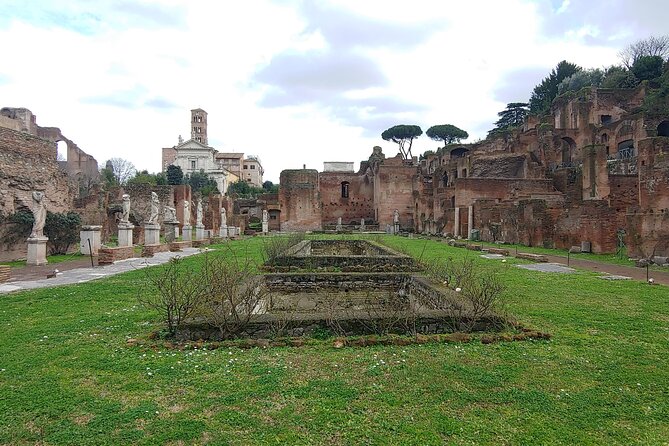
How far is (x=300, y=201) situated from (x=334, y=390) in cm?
4404

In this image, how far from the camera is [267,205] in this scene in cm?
4834

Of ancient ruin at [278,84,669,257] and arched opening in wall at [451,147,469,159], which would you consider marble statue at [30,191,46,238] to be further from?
arched opening in wall at [451,147,469,159]

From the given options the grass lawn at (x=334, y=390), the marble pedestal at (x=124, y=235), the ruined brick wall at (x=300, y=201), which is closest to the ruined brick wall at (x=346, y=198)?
the ruined brick wall at (x=300, y=201)

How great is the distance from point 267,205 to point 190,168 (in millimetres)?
41865

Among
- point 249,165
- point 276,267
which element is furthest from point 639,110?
point 249,165

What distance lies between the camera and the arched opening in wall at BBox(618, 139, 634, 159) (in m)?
36.3

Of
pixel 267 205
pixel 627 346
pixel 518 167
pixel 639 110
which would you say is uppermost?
pixel 639 110

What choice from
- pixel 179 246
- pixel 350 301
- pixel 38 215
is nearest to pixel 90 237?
pixel 38 215

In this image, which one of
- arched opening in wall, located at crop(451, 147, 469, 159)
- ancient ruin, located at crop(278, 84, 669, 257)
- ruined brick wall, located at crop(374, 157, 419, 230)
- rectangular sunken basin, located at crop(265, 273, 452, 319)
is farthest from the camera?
arched opening in wall, located at crop(451, 147, 469, 159)

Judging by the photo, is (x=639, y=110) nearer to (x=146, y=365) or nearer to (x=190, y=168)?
(x=146, y=365)

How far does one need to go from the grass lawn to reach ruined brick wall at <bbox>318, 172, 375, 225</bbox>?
153 feet

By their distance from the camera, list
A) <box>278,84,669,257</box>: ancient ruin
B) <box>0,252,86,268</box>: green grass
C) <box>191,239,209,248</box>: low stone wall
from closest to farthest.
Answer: <box>0,252,86,268</box>: green grass, <box>278,84,669,257</box>: ancient ruin, <box>191,239,209,248</box>: low stone wall

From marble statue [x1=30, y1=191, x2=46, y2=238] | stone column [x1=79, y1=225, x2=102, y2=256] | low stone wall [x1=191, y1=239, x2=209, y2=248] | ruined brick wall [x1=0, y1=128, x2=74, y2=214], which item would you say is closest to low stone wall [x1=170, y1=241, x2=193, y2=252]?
low stone wall [x1=191, y1=239, x2=209, y2=248]

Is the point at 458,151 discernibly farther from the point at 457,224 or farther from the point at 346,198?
the point at 457,224
